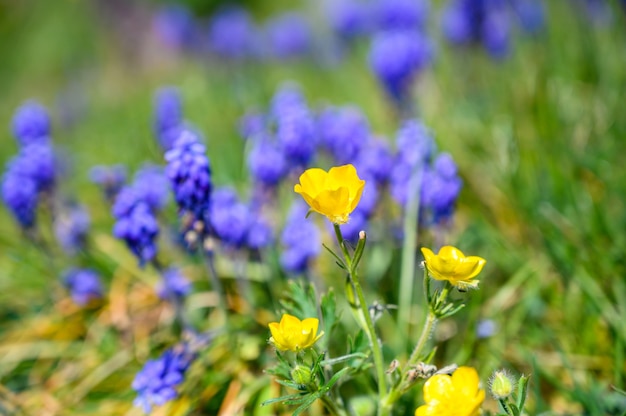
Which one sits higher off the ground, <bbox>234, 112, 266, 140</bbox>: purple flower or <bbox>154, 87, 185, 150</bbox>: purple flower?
<bbox>154, 87, 185, 150</bbox>: purple flower

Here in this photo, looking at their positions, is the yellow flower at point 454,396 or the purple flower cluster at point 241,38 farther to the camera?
the purple flower cluster at point 241,38

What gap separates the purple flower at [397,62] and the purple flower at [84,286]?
7.03 ft

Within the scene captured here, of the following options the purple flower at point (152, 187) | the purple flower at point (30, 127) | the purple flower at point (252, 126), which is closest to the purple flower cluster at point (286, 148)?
the purple flower at point (152, 187)

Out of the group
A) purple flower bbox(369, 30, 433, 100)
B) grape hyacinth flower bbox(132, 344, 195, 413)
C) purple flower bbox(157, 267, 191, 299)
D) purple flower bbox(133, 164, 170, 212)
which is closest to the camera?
grape hyacinth flower bbox(132, 344, 195, 413)

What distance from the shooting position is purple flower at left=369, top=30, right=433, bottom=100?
370 centimetres

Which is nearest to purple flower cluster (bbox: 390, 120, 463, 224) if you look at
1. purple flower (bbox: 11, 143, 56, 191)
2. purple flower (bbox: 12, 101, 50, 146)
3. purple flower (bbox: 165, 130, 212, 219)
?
purple flower (bbox: 165, 130, 212, 219)

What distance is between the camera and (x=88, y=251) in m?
3.30

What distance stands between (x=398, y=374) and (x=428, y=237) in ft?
3.74

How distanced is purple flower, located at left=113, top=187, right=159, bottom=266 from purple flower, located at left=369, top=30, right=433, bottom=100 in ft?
6.59

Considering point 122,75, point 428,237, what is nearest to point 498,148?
point 428,237

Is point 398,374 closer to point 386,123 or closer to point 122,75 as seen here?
point 386,123

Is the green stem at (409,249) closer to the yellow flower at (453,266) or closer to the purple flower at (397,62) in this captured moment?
the yellow flower at (453,266)

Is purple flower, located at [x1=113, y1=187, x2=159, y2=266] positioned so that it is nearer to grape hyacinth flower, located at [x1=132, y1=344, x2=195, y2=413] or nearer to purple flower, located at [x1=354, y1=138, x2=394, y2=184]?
grape hyacinth flower, located at [x1=132, y1=344, x2=195, y2=413]

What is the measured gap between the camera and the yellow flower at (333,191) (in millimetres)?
1479
